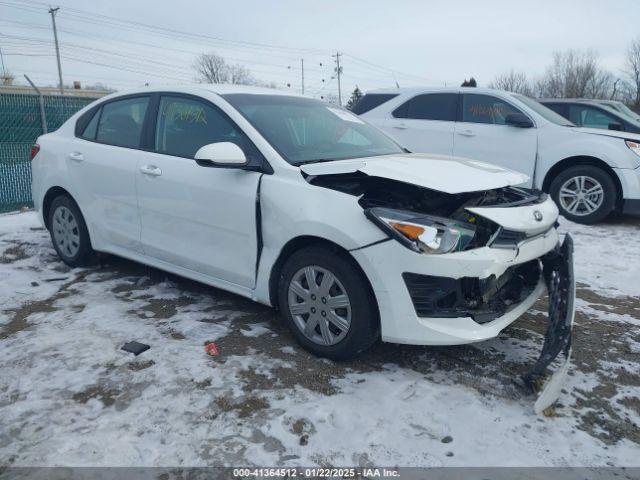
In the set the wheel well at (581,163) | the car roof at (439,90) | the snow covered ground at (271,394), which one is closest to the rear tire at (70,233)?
the snow covered ground at (271,394)

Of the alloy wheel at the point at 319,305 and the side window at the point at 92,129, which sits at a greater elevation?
the side window at the point at 92,129

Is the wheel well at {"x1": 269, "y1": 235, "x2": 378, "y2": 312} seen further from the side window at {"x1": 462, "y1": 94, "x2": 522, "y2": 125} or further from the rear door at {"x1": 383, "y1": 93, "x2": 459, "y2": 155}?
the side window at {"x1": 462, "y1": 94, "x2": 522, "y2": 125}

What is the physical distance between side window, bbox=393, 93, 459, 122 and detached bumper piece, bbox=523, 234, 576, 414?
5034 mm

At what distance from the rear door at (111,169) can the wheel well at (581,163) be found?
565 cm

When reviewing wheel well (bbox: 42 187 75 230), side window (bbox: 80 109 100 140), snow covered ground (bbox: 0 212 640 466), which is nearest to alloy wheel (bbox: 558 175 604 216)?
snow covered ground (bbox: 0 212 640 466)

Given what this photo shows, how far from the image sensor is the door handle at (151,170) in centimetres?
408

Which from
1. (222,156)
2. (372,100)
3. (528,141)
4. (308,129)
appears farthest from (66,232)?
(528,141)

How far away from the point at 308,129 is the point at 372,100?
4.96m

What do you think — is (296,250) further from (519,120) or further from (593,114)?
(593,114)

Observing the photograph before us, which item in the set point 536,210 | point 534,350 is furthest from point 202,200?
point 534,350

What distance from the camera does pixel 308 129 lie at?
4031 millimetres

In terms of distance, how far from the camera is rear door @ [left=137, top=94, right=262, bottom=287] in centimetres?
362

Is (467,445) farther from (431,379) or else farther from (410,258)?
(410,258)

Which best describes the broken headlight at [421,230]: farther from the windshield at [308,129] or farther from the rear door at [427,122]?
the rear door at [427,122]
